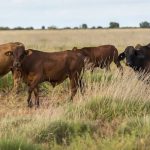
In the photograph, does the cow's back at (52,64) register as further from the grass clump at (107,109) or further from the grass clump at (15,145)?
the grass clump at (15,145)

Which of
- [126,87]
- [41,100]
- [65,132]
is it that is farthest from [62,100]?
[65,132]

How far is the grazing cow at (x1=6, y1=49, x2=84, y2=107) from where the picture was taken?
13.7m

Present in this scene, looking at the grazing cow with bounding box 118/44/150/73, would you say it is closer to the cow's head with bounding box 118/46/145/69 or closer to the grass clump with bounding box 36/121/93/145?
the cow's head with bounding box 118/46/145/69

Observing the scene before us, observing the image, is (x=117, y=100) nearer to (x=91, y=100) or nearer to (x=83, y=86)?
(x=91, y=100)

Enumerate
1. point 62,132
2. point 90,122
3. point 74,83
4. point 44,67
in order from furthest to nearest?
point 74,83, point 44,67, point 90,122, point 62,132

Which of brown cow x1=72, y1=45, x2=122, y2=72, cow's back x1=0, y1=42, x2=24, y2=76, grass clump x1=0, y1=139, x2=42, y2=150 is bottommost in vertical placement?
brown cow x1=72, y1=45, x2=122, y2=72

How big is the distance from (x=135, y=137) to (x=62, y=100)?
5.07 metres

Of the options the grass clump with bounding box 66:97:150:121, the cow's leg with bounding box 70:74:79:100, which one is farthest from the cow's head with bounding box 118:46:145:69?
the grass clump with bounding box 66:97:150:121

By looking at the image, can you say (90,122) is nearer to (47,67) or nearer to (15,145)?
(15,145)

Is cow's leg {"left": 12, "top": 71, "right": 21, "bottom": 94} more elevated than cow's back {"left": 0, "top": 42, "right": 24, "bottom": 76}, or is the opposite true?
cow's back {"left": 0, "top": 42, "right": 24, "bottom": 76}

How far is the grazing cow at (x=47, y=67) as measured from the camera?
13.7 metres

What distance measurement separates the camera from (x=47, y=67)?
552 inches

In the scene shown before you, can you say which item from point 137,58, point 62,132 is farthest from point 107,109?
point 137,58

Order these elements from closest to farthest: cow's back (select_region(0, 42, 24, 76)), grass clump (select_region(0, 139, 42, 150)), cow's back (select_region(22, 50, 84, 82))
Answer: grass clump (select_region(0, 139, 42, 150)) → cow's back (select_region(22, 50, 84, 82)) → cow's back (select_region(0, 42, 24, 76))
